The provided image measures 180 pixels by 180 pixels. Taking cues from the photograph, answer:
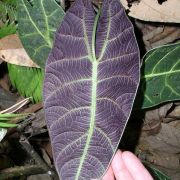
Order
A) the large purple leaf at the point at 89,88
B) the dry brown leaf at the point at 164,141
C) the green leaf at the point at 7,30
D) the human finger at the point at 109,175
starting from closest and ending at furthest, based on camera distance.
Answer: the large purple leaf at the point at 89,88, the human finger at the point at 109,175, the green leaf at the point at 7,30, the dry brown leaf at the point at 164,141

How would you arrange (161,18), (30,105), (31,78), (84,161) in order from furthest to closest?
1. (30,105)
2. (31,78)
3. (161,18)
4. (84,161)

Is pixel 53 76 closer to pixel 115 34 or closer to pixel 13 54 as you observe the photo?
pixel 115 34

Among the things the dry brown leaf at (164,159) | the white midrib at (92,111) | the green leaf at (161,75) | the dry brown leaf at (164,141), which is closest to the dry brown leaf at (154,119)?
the dry brown leaf at (164,141)

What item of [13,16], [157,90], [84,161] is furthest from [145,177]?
[13,16]

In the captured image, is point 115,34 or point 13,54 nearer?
point 115,34

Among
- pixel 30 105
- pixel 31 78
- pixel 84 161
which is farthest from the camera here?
pixel 30 105

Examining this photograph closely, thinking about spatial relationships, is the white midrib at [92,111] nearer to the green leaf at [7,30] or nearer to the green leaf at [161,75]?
the green leaf at [161,75]

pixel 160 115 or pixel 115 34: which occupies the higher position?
pixel 115 34
